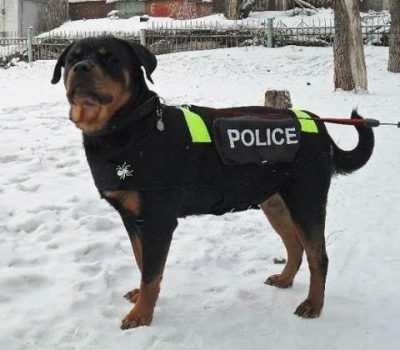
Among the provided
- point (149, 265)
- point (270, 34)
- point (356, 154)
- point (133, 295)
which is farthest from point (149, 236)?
point (270, 34)

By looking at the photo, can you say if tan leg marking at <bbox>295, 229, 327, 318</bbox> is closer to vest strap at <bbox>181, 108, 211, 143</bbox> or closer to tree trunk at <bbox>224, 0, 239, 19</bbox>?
vest strap at <bbox>181, 108, 211, 143</bbox>

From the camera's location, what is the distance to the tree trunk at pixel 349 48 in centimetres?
1366

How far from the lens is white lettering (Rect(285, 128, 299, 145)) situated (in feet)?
11.6

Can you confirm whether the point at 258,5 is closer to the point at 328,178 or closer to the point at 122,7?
the point at 122,7

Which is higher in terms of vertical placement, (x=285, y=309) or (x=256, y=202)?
(x=256, y=202)

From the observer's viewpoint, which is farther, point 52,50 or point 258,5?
point 258,5

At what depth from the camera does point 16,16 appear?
28844 millimetres

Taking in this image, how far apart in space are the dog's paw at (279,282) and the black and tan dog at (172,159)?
0.35 meters

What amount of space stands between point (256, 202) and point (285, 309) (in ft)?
2.43

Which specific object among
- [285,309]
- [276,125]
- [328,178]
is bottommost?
[285,309]

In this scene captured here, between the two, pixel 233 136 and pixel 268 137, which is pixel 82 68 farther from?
pixel 268 137

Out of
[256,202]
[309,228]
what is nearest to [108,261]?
[256,202]

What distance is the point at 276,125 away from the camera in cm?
356

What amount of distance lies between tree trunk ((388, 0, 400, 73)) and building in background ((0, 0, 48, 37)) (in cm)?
1985
